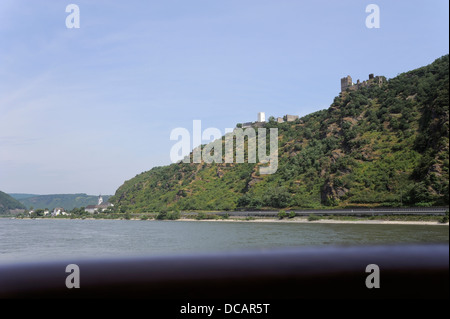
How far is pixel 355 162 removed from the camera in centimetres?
6078

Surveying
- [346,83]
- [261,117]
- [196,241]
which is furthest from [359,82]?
[196,241]

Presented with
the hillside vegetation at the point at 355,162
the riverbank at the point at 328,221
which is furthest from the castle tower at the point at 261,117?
the riverbank at the point at 328,221

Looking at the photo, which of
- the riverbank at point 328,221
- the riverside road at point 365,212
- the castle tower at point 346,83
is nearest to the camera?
the riverside road at point 365,212

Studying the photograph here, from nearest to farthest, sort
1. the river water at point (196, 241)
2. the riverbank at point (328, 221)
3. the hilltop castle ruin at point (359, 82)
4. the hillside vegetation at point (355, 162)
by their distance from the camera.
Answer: the river water at point (196, 241), the riverbank at point (328, 221), the hillside vegetation at point (355, 162), the hilltop castle ruin at point (359, 82)

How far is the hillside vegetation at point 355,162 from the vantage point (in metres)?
43.0

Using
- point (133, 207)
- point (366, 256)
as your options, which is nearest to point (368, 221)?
point (366, 256)

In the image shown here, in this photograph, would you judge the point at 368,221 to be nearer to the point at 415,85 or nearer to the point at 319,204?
the point at 319,204

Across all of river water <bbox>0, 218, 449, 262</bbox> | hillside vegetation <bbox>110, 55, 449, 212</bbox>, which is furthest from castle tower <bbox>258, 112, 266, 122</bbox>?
river water <bbox>0, 218, 449, 262</bbox>

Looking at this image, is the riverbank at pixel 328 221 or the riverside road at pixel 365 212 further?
the riverbank at pixel 328 221

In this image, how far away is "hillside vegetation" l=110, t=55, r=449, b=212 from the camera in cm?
4297

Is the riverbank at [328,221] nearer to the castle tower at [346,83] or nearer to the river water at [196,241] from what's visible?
the river water at [196,241]

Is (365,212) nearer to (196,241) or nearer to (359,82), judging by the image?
(196,241)

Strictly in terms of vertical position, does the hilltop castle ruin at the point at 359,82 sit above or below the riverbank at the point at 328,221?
above
